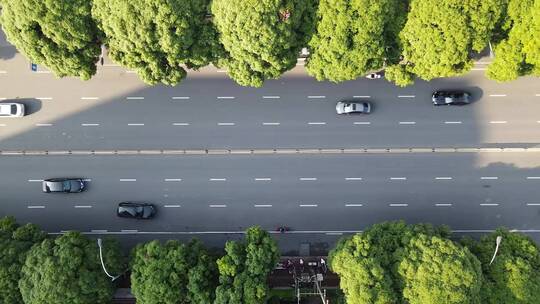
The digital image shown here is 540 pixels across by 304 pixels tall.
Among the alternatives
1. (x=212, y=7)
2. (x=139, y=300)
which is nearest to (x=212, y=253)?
(x=139, y=300)

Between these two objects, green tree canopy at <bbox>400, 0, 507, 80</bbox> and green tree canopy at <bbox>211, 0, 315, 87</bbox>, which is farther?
green tree canopy at <bbox>400, 0, 507, 80</bbox>

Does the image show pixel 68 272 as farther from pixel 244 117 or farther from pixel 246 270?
pixel 244 117

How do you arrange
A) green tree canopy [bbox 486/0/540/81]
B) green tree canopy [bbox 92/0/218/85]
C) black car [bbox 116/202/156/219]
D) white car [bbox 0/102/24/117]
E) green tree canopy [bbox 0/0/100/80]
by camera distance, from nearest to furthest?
green tree canopy [bbox 92/0/218/85], green tree canopy [bbox 0/0/100/80], green tree canopy [bbox 486/0/540/81], black car [bbox 116/202/156/219], white car [bbox 0/102/24/117]

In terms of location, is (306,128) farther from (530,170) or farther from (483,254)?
(530,170)

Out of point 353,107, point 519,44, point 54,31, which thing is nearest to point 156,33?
point 54,31

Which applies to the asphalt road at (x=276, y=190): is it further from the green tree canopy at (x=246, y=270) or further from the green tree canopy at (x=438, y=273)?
the green tree canopy at (x=438, y=273)

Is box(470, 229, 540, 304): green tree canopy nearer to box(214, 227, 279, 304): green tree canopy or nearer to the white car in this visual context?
box(214, 227, 279, 304): green tree canopy

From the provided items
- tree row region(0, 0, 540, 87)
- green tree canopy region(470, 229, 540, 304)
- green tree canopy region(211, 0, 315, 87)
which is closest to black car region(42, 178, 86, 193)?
tree row region(0, 0, 540, 87)
